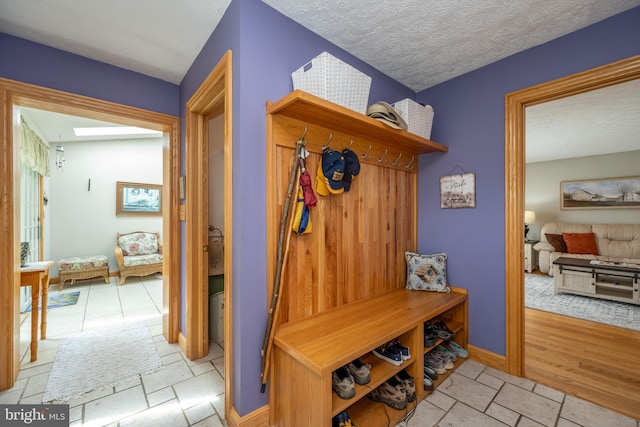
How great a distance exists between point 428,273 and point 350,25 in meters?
2.02

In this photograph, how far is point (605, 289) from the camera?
151 inches

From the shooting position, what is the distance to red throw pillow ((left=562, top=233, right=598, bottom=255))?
4.82 metres

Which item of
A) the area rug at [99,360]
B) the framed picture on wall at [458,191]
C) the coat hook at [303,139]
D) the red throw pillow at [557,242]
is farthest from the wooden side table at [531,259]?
the area rug at [99,360]

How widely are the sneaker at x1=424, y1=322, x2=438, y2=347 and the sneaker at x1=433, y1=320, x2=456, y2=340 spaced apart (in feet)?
0.14

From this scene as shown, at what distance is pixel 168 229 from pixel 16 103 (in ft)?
4.35

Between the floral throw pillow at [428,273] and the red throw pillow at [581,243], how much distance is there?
435 cm

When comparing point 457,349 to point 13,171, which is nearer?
point 13,171

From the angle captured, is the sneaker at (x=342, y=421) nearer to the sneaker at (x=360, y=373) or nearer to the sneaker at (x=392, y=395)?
the sneaker at (x=360, y=373)

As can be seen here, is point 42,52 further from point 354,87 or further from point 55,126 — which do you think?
point 55,126

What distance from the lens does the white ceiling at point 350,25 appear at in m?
1.56

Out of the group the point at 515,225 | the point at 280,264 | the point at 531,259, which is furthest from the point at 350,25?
the point at 531,259

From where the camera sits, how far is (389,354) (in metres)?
1.73

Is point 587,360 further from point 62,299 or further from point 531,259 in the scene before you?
point 62,299

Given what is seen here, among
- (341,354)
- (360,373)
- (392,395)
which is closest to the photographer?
(341,354)
